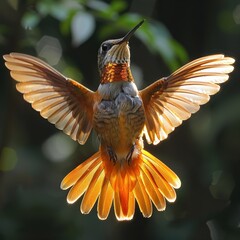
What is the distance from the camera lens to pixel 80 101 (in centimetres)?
282

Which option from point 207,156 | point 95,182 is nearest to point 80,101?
point 95,182

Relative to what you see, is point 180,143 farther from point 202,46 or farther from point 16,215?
point 16,215

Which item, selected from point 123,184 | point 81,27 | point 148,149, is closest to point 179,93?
point 123,184

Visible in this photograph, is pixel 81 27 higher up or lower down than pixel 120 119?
higher up

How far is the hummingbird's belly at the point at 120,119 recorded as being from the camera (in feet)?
8.53

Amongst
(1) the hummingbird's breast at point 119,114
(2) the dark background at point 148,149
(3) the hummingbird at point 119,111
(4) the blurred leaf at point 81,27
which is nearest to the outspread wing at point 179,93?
(3) the hummingbird at point 119,111

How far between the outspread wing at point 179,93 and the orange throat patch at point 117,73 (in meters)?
0.10

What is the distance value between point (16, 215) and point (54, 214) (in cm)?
24

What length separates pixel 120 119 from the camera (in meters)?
2.62

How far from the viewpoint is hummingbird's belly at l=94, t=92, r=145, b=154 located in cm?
260

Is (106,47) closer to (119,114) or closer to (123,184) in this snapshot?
(119,114)

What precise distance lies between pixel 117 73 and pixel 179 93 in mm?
263

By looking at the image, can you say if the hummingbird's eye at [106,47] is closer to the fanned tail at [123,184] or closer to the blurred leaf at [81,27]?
the blurred leaf at [81,27]

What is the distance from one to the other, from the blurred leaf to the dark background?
0.74 m
